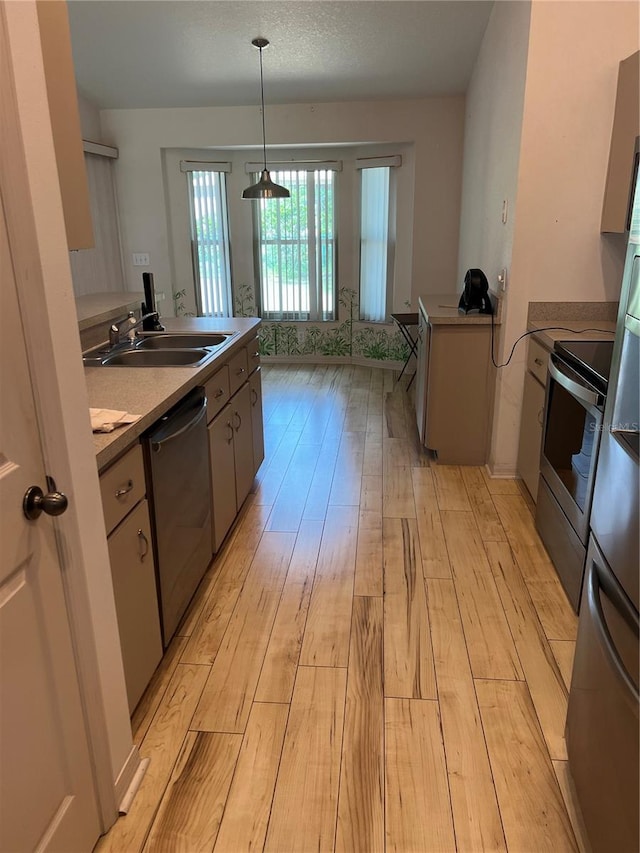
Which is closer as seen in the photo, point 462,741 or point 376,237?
point 462,741

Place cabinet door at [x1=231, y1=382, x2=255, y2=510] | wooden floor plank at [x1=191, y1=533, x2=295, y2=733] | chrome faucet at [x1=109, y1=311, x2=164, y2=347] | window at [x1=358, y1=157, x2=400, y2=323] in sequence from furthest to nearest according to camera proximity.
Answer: window at [x1=358, y1=157, x2=400, y2=323]
cabinet door at [x1=231, y1=382, x2=255, y2=510]
chrome faucet at [x1=109, y1=311, x2=164, y2=347]
wooden floor plank at [x1=191, y1=533, x2=295, y2=733]

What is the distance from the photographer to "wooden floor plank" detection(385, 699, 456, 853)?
1.46m

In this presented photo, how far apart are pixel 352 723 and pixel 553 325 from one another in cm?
229

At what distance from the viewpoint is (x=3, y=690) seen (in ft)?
3.46

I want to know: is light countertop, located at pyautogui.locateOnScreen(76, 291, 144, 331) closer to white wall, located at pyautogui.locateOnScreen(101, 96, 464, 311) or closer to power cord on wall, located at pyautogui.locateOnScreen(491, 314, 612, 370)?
power cord on wall, located at pyautogui.locateOnScreen(491, 314, 612, 370)

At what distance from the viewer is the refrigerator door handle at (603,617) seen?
1.15 m

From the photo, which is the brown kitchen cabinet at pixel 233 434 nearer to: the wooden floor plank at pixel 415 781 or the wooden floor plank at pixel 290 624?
the wooden floor plank at pixel 290 624

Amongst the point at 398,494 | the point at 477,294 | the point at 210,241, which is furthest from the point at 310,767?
the point at 210,241

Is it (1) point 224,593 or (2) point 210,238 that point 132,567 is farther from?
(2) point 210,238

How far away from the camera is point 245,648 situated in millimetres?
2143

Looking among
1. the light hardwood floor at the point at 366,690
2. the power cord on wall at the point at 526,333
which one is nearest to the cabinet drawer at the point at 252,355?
the light hardwood floor at the point at 366,690

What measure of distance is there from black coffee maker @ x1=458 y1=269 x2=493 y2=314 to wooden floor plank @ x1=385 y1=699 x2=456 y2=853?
7.99ft

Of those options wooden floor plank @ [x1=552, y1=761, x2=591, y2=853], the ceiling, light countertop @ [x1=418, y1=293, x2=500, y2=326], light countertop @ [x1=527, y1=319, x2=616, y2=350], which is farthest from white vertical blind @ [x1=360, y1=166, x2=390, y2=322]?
wooden floor plank @ [x1=552, y1=761, x2=591, y2=853]

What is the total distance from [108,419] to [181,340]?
4.88ft
